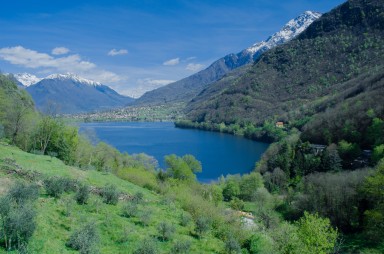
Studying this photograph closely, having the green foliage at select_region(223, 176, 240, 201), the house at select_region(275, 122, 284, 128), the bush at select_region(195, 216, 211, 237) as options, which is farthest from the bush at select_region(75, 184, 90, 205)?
the house at select_region(275, 122, 284, 128)

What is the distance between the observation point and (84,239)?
15.3 m

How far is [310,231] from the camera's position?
24781 millimetres

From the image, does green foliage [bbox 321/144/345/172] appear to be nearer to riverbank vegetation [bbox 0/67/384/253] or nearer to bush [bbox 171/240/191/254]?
riverbank vegetation [bbox 0/67/384/253]

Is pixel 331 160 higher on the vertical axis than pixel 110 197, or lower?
lower

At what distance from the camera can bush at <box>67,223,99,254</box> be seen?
14.8 metres

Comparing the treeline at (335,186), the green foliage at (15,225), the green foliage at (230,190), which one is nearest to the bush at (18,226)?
the green foliage at (15,225)

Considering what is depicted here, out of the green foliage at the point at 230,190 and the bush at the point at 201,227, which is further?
the green foliage at the point at 230,190

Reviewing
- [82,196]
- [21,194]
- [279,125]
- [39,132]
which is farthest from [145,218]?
[279,125]

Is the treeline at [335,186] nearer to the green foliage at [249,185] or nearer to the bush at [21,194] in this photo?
the green foliage at [249,185]

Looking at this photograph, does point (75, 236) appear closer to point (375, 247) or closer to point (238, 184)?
point (375, 247)

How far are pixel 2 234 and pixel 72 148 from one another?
4016cm

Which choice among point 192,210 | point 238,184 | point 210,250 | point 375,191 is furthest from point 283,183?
point 210,250

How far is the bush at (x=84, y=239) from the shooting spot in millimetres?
14760

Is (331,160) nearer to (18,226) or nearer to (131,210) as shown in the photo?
(131,210)
